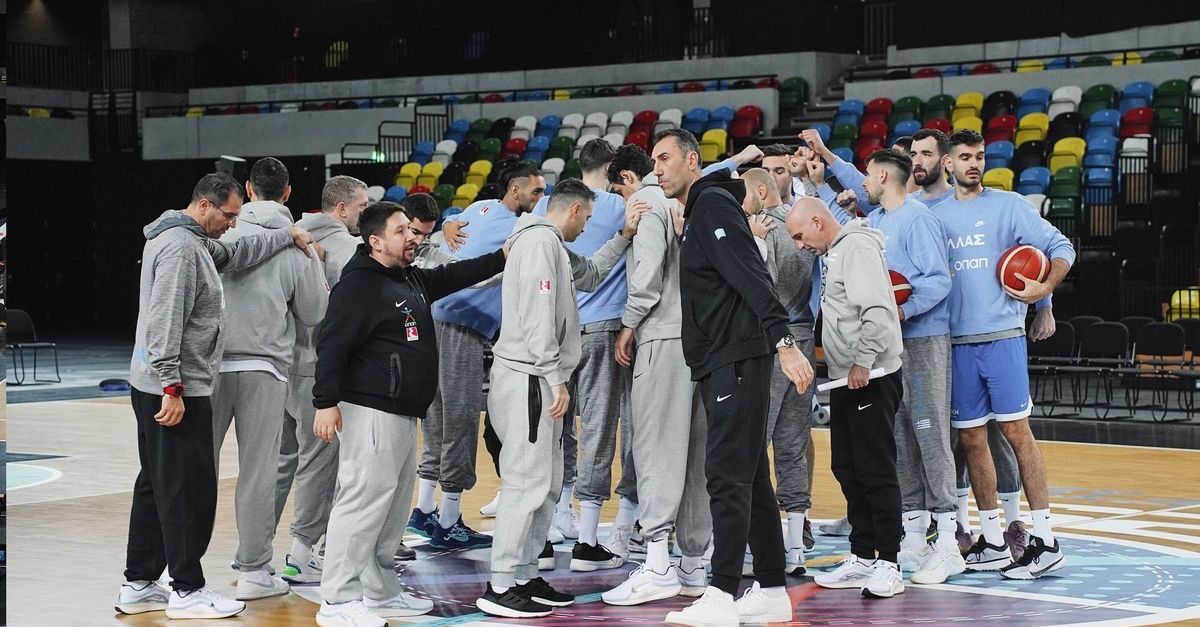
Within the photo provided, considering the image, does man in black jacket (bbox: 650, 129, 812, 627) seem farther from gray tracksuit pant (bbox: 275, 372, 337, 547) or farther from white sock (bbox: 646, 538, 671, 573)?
gray tracksuit pant (bbox: 275, 372, 337, 547)

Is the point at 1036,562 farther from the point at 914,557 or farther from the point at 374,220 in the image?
the point at 374,220

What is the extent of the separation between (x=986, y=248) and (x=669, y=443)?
185 centimetres

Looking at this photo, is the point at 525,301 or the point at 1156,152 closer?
the point at 525,301

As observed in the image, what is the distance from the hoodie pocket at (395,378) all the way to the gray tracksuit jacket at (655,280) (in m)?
1.12

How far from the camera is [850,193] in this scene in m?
7.43

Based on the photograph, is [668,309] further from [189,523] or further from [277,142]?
[277,142]

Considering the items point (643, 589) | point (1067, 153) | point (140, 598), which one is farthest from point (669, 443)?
point (1067, 153)

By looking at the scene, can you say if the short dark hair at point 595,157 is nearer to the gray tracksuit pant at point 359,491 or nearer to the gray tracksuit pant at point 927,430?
the gray tracksuit pant at point 927,430

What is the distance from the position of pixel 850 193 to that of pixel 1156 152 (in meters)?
10.3

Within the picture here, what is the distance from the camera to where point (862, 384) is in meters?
6.12

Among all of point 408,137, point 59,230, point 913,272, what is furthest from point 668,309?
point 59,230

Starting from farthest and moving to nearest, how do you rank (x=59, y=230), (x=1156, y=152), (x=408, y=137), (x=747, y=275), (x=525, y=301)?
(x=59, y=230)
(x=408, y=137)
(x=1156, y=152)
(x=525, y=301)
(x=747, y=275)

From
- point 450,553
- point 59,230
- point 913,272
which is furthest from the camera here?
point 59,230

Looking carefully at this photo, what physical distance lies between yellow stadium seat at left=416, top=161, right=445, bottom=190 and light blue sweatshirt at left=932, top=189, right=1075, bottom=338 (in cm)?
1450
